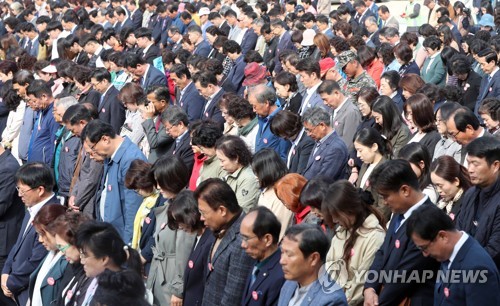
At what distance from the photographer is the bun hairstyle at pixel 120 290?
425 centimetres

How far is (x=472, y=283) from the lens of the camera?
4785 millimetres

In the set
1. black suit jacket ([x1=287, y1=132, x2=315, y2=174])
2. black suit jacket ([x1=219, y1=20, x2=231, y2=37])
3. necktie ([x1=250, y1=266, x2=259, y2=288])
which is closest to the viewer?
necktie ([x1=250, y1=266, x2=259, y2=288])

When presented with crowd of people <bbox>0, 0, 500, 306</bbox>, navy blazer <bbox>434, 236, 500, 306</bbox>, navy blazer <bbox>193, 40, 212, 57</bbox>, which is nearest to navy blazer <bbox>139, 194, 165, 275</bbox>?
crowd of people <bbox>0, 0, 500, 306</bbox>

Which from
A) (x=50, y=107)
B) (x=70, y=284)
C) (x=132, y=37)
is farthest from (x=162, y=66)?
(x=70, y=284)

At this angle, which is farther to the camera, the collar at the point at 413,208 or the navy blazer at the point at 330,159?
the navy blazer at the point at 330,159

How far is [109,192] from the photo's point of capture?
25.7ft

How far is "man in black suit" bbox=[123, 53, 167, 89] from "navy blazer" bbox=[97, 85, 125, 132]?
1.22m

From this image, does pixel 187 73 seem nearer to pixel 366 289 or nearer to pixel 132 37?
pixel 132 37

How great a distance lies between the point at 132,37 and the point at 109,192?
8.85 metres

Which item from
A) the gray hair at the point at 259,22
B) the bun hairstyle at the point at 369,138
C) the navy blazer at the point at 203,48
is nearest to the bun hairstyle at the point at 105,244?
the bun hairstyle at the point at 369,138

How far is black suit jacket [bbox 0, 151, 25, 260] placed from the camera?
25.7 ft

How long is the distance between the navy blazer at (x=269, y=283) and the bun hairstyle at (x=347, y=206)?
45 cm
